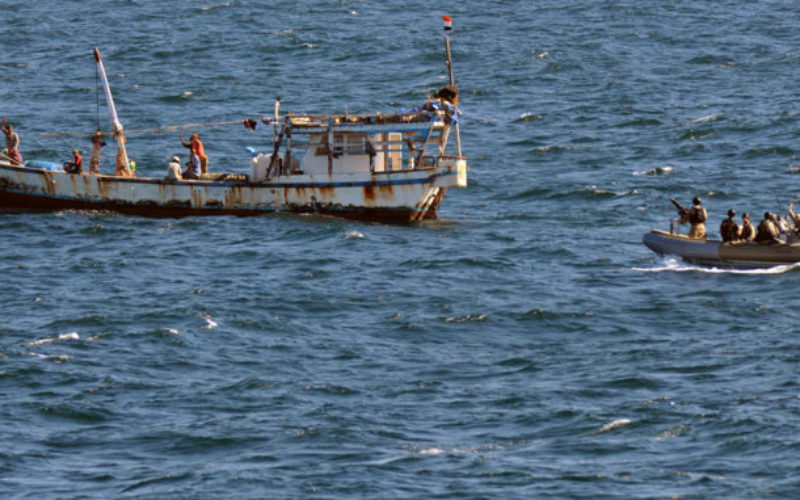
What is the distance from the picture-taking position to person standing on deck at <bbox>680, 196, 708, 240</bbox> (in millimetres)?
49719

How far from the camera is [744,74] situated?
8219cm

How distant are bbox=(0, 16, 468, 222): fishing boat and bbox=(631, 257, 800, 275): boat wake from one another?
8.46 metres

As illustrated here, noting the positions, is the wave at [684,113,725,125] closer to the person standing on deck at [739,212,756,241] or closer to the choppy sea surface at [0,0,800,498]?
the choppy sea surface at [0,0,800,498]

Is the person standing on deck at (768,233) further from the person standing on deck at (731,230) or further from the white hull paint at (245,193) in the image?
the white hull paint at (245,193)

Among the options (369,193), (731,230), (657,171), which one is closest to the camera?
(731,230)

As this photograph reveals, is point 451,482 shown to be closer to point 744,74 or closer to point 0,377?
point 0,377

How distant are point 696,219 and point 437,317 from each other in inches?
421

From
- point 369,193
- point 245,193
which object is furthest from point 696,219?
point 245,193

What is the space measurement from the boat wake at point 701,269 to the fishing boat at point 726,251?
12cm

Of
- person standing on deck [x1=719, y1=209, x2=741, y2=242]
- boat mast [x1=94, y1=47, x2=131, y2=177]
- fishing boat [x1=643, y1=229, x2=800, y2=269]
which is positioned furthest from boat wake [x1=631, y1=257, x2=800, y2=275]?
boat mast [x1=94, y1=47, x2=131, y2=177]

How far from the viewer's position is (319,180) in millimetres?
55500

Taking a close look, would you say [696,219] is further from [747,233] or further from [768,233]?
[768,233]

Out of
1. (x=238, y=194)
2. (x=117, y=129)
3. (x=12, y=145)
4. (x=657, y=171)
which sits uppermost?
(x=117, y=129)

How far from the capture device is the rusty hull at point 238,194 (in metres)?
55.2
